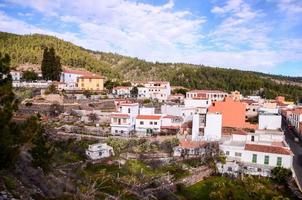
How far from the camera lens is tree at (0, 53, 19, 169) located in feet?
44.4

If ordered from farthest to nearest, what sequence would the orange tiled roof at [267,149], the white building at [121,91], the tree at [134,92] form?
1. the tree at [134,92]
2. the white building at [121,91]
3. the orange tiled roof at [267,149]

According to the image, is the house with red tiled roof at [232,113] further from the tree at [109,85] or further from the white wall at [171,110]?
the tree at [109,85]

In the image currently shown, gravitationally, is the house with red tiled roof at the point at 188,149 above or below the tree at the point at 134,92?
below

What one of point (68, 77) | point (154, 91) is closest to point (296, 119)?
point (154, 91)

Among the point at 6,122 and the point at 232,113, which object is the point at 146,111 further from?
the point at 6,122

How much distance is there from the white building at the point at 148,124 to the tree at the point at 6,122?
2571 centimetres

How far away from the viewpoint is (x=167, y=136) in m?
38.3

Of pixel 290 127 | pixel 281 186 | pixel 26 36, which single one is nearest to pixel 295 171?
pixel 281 186

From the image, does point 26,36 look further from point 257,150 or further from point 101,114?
point 257,150

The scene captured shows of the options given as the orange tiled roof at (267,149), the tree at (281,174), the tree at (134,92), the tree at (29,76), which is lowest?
the tree at (281,174)

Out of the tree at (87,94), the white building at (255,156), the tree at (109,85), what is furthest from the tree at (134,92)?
the white building at (255,156)

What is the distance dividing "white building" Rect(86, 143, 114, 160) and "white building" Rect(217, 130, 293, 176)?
435 inches

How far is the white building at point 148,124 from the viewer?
40188 millimetres

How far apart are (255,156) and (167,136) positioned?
33.9 feet
